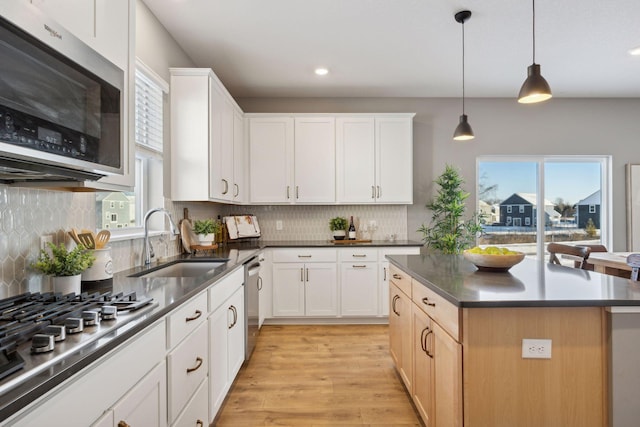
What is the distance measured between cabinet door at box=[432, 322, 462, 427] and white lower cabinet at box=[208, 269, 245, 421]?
1203 millimetres

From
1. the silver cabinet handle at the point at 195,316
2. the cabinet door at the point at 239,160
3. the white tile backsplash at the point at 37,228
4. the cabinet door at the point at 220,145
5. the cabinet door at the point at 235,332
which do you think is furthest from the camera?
the cabinet door at the point at 239,160

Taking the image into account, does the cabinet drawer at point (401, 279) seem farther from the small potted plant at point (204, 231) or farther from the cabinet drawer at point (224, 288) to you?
the small potted plant at point (204, 231)

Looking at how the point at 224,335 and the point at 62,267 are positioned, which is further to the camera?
the point at 224,335

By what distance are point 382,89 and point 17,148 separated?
3.98 meters

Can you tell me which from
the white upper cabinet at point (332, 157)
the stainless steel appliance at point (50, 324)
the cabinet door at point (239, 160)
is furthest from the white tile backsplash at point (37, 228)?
the white upper cabinet at point (332, 157)

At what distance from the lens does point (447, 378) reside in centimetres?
159

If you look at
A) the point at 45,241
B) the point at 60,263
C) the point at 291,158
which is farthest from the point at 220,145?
the point at 60,263

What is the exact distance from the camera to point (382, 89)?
4.35 meters

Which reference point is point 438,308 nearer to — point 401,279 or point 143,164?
point 401,279

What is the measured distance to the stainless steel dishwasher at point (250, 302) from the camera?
2888mm

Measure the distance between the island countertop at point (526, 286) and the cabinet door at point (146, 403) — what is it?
1.17 metres

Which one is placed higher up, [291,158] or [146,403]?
[291,158]

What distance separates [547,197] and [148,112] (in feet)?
15.8

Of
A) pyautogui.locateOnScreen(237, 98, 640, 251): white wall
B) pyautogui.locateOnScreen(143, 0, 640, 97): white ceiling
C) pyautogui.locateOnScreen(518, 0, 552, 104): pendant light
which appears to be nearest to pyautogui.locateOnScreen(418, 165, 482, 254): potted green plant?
pyautogui.locateOnScreen(237, 98, 640, 251): white wall
